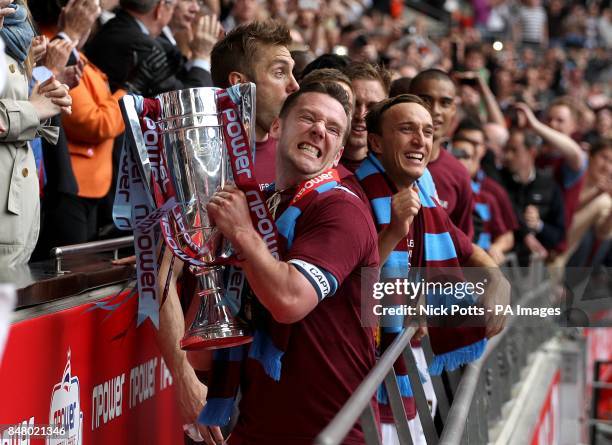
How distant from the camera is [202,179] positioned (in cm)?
269

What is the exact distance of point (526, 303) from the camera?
6223 mm

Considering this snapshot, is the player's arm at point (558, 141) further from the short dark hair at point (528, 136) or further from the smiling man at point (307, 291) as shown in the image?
the smiling man at point (307, 291)

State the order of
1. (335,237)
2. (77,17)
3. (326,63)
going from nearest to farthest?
(335,237) → (77,17) → (326,63)

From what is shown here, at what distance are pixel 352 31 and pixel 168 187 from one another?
6.32m

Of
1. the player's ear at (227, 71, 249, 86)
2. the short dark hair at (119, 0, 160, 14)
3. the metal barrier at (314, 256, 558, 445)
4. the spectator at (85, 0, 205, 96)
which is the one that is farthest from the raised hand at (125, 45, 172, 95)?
the metal barrier at (314, 256, 558, 445)

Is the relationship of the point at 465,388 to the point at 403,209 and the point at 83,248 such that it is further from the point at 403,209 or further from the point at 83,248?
the point at 83,248

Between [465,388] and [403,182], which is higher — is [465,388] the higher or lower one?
the lower one

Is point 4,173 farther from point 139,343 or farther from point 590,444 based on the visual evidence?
point 590,444

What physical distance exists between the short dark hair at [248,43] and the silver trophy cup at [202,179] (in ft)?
2.69

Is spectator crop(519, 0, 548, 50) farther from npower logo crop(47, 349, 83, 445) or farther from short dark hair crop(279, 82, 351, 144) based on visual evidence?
npower logo crop(47, 349, 83, 445)

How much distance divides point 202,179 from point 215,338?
41cm

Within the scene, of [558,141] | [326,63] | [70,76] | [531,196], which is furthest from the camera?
[531,196]

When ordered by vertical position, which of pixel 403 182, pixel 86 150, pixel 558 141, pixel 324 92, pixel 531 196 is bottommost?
pixel 531 196
